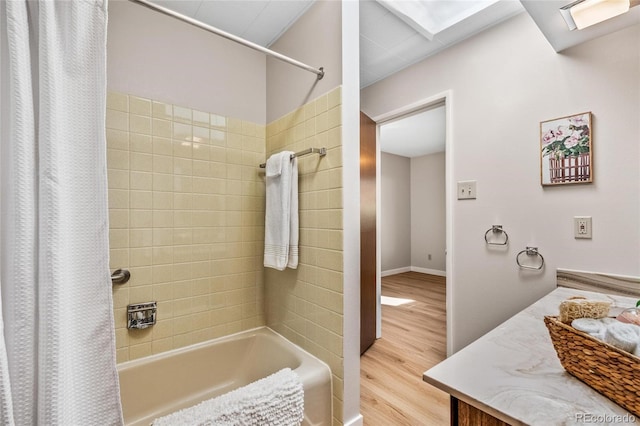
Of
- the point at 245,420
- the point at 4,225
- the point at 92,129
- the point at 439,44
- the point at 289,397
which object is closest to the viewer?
the point at 4,225

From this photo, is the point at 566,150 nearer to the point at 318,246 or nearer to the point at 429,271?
the point at 318,246

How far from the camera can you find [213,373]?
5.57 ft

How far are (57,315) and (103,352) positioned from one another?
158mm

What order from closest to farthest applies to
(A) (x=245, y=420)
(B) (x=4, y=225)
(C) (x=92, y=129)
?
1. (B) (x=4, y=225)
2. (C) (x=92, y=129)
3. (A) (x=245, y=420)

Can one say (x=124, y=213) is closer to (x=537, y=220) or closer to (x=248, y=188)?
(x=248, y=188)

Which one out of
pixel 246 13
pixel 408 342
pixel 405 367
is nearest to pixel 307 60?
pixel 246 13

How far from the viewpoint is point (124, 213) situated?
4.93 feet

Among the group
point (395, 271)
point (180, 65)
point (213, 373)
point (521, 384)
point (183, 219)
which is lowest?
point (395, 271)

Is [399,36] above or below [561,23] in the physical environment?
above

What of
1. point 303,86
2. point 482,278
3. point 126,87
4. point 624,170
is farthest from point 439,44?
point 126,87

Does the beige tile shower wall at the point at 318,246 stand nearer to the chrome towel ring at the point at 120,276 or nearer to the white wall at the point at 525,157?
the chrome towel ring at the point at 120,276

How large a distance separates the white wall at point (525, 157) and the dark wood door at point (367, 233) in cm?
53

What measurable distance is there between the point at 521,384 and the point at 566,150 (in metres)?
1.53

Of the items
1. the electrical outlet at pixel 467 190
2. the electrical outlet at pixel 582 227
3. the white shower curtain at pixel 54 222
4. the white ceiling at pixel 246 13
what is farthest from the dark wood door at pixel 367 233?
the white shower curtain at pixel 54 222
